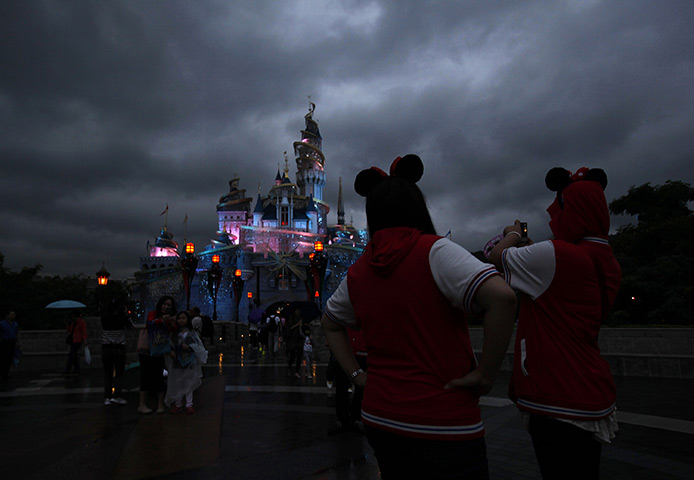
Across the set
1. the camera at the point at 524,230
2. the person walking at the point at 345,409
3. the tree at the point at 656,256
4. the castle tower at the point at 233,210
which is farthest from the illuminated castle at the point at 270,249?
the camera at the point at 524,230

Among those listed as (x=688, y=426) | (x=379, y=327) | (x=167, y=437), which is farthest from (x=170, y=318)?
(x=688, y=426)

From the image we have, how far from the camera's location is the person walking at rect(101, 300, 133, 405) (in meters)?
8.29

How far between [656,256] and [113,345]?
24.8 metres

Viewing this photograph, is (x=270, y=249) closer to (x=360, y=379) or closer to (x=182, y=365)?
(x=182, y=365)

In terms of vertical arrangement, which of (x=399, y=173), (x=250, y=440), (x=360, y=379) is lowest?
(x=250, y=440)

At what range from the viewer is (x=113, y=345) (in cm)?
844

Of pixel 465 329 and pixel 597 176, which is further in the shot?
pixel 597 176

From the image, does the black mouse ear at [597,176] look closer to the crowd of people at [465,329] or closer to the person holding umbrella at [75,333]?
the crowd of people at [465,329]

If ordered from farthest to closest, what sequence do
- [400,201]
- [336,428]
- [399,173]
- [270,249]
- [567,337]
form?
[270,249] < [336,428] < [567,337] < [399,173] < [400,201]

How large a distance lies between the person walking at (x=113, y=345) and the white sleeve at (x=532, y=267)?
803 cm

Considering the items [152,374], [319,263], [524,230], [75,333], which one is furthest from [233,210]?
[524,230]

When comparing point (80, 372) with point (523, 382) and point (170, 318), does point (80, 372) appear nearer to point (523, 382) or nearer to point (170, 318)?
point (170, 318)

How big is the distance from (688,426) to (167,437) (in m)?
6.68

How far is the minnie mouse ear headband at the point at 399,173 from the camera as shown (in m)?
2.12
